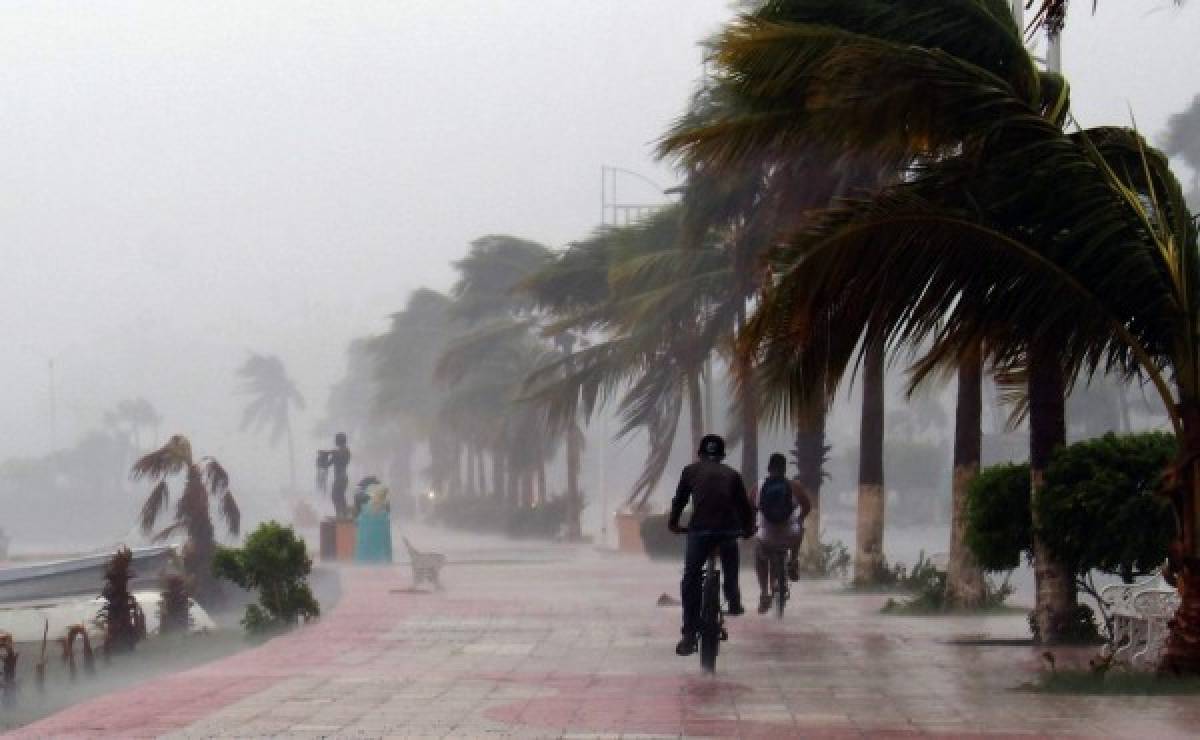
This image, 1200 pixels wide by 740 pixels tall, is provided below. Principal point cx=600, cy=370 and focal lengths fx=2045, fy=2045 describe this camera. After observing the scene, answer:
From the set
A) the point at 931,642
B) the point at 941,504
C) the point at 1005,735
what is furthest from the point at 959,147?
the point at 941,504

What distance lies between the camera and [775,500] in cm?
2106

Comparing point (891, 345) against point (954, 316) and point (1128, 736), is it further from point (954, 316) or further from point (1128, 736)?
point (1128, 736)

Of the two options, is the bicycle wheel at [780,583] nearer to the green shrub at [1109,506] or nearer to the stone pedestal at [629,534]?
the green shrub at [1109,506]

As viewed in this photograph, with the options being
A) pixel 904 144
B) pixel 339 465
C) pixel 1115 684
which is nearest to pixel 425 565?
pixel 904 144

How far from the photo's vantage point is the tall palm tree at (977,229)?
1387 cm

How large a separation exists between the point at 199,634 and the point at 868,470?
31.2 feet

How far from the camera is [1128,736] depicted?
10758 mm

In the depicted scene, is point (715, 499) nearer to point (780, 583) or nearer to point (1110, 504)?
point (1110, 504)

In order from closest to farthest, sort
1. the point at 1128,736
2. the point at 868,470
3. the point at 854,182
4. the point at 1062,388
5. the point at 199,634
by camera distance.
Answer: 1. the point at 1128,736
2. the point at 1062,388
3. the point at 199,634
4. the point at 854,182
5. the point at 868,470

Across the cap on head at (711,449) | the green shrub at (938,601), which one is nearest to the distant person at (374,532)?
the green shrub at (938,601)

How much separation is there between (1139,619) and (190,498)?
1776 cm

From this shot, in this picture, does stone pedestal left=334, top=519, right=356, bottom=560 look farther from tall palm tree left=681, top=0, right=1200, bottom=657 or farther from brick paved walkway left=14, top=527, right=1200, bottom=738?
tall palm tree left=681, top=0, right=1200, bottom=657

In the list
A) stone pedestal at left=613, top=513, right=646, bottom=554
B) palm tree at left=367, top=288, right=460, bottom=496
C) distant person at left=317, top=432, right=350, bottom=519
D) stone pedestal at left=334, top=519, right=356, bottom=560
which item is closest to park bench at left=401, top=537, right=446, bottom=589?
stone pedestal at left=334, top=519, right=356, bottom=560

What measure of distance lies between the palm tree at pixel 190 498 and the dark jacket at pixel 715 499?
12.9 meters
